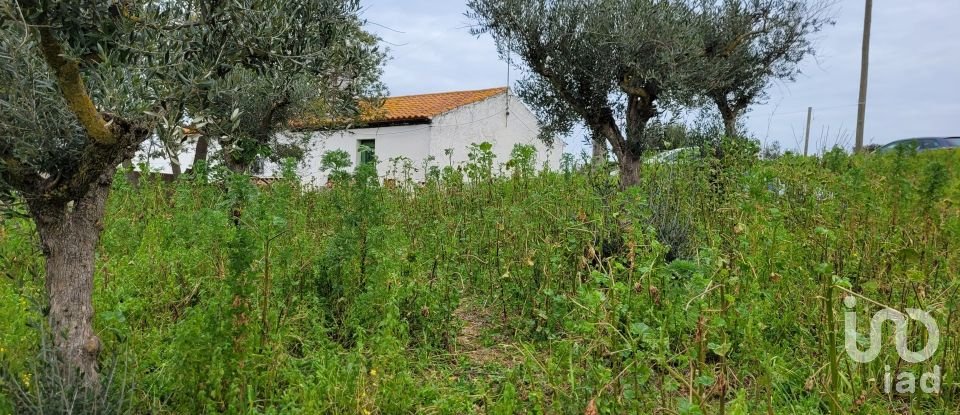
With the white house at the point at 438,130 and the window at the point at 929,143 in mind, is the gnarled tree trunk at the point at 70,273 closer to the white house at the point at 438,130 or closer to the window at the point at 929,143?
the white house at the point at 438,130

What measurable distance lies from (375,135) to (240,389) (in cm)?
1987

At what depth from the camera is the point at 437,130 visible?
837 inches

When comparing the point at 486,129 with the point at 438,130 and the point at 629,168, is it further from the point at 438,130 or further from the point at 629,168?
the point at 629,168

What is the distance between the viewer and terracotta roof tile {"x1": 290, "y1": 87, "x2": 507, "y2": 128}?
69.2ft

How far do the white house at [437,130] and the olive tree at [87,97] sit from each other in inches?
674

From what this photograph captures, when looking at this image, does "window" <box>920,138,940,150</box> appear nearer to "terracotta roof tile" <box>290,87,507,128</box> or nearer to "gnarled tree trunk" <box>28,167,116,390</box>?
"terracotta roof tile" <box>290,87,507,128</box>

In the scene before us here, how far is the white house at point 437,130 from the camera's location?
2114 centimetres

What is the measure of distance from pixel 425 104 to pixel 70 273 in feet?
68.5

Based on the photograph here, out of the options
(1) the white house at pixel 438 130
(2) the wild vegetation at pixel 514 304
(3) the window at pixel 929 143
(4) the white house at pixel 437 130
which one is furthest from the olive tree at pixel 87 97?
(3) the window at pixel 929 143

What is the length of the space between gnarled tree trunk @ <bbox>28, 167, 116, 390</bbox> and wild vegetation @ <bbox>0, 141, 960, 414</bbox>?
12 centimetres

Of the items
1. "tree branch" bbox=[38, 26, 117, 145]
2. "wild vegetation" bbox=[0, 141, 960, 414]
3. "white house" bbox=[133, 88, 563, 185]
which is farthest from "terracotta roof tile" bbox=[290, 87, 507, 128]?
"tree branch" bbox=[38, 26, 117, 145]

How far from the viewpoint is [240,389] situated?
262 centimetres

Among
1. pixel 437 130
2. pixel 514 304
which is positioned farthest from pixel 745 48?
pixel 437 130

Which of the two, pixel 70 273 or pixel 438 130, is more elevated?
pixel 438 130
